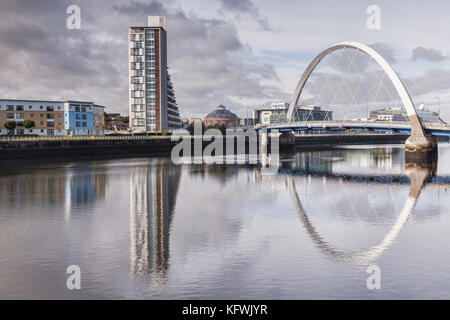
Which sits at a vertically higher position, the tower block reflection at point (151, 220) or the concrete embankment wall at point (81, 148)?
the concrete embankment wall at point (81, 148)

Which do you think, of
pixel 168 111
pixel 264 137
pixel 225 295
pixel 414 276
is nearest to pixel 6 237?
pixel 225 295

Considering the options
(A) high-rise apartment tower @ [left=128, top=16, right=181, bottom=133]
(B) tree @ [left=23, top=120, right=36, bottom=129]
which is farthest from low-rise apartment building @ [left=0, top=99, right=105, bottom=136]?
(A) high-rise apartment tower @ [left=128, top=16, right=181, bottom=133]

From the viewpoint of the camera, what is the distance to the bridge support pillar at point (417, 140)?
71669 mm

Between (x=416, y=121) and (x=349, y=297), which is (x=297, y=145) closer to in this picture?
(x=416, y=121)

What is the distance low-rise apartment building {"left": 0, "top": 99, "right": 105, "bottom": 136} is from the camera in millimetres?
110750

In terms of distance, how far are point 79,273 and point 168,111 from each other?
387 ft

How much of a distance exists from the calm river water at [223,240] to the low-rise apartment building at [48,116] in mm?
76608

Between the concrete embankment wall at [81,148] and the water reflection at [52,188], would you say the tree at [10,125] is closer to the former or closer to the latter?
the concrete embankment wall at [81,148]

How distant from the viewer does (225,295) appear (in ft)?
46.4

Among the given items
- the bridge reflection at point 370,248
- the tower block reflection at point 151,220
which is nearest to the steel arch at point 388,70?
the bridge reflection at point 370,248

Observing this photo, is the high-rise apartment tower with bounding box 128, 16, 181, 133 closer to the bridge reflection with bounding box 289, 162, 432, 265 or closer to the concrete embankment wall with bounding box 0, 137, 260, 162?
the concrete embankment wall with bounding box 0, 137, 260, 162

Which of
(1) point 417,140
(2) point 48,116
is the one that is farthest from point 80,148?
(1) point 417,140

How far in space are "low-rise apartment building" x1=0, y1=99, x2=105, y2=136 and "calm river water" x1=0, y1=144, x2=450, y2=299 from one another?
7661 cm
